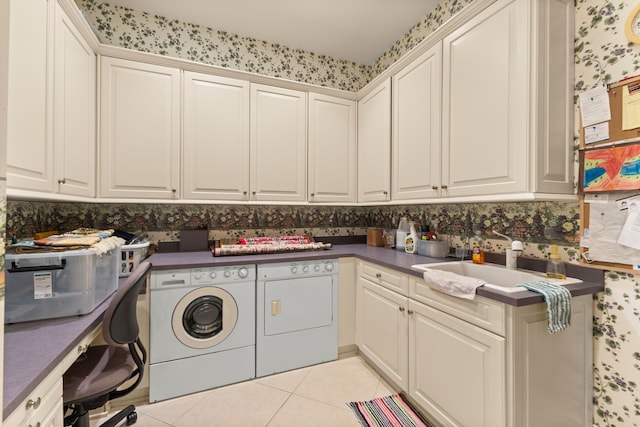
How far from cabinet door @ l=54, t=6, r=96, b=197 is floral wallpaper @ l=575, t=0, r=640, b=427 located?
8.99 ft

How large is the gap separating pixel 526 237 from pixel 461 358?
2.80 ft

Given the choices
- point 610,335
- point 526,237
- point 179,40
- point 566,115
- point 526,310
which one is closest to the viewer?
point 526,310

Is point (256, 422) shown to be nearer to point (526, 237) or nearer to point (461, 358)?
point (461, 358)

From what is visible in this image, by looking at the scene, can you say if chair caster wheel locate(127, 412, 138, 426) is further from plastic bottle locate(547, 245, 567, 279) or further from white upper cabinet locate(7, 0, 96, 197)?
plastic bottle locate(547, 245, 567, 279)

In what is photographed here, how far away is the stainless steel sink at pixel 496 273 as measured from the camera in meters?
1.55

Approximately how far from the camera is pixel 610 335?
4.58 feet

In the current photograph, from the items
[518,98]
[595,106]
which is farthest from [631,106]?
[518,98]

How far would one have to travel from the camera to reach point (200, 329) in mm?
2025

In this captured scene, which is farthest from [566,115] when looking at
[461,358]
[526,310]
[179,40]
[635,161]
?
[179,40]

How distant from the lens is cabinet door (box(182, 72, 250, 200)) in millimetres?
2260

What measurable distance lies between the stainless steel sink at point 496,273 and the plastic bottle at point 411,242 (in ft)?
1.55

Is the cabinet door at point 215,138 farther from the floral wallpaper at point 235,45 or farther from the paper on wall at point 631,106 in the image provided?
the paper on wall at point 631,106

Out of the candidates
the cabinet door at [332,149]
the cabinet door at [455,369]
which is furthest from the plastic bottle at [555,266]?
the cabinet door at [332,149]

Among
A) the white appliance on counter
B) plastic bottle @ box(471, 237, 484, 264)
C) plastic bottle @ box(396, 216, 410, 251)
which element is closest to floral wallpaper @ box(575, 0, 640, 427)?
plastic bottle @ box(471, 237, 484, 264)
